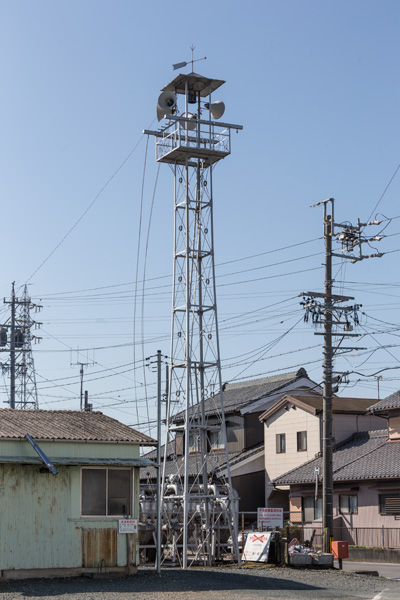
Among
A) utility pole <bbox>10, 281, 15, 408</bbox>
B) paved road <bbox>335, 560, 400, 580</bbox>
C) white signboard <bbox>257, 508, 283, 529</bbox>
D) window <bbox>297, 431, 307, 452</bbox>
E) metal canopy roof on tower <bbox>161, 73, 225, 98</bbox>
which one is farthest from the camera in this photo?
utility pole <bbox>10, 281, 15, 408</bbox>

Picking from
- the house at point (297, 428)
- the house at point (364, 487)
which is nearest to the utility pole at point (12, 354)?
the house at point (297, 428)

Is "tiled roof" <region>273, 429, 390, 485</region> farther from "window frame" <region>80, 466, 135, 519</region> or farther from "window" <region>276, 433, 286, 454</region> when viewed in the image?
"window frame" <region>80, 466, 135, 519</region>

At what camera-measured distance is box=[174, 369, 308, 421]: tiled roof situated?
54.0 meters

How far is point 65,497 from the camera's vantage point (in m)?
23.1

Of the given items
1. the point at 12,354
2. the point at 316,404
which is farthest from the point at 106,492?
the point at 12,354

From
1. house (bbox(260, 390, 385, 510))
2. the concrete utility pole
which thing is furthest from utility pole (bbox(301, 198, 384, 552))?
house (bbox(260, 390, 385, 510))

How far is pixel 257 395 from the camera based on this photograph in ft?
179

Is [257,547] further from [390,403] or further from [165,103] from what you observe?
[165,103]

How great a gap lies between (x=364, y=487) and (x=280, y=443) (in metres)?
10.2

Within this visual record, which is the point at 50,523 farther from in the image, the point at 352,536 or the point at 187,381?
the point at 352,536

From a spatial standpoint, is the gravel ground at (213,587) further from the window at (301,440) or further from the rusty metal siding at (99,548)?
the window at (301,440)

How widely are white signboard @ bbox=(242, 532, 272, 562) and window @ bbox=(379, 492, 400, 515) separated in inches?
412

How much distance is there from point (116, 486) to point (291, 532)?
1248 cm

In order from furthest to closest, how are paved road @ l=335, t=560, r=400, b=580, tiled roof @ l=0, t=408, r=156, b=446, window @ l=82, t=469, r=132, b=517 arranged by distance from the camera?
paved road @ l=335, t=560, r=400, b=580, window @ l=82, t=469, r=132, b=517, tiled roof @ l=0, t=408, r=156, b=446
